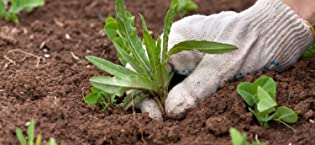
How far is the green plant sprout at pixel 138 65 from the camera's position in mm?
2240

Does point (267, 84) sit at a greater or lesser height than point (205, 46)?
lesser

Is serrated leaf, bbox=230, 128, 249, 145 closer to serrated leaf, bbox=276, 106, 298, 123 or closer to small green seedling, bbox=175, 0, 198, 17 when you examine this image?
serrated leaf, bbox=276, 106, 298, 123

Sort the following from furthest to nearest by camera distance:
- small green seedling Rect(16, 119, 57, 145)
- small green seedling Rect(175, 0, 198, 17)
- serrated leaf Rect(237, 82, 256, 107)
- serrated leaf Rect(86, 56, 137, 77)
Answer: small green seedling Rect(175, 0, 198, 17) < serrated leaf Rect(86, 56, 137, 77) < serrated leaf Rect(237, 82, 256, 107) < small green seedling Rect(16, 119, 57, 145)

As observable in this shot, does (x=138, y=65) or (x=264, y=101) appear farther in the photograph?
(x=138, y=65)

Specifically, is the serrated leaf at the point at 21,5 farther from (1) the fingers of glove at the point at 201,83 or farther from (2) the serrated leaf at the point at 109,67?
(1) the fingers of glove at the point at 201,83

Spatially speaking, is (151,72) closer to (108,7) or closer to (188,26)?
(188,26)

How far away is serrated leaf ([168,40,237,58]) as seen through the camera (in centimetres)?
225

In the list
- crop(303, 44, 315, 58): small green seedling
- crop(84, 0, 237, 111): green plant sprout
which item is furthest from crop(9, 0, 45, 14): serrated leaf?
crop(303, 44, 315, 58): small green seedling

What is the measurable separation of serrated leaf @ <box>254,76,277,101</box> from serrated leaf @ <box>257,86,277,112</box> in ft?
0.28

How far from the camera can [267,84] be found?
7.02 ft

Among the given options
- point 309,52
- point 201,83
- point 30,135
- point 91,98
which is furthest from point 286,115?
point 30,135

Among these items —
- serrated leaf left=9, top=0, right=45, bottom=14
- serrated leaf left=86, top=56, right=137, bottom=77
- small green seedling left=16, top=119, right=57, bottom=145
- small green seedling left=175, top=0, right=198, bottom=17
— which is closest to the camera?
small green seedling left=16, top=119, right=57, bottom=145

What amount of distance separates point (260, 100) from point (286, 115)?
14 cm

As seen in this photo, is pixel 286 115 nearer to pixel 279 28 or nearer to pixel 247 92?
pixel 247 92
